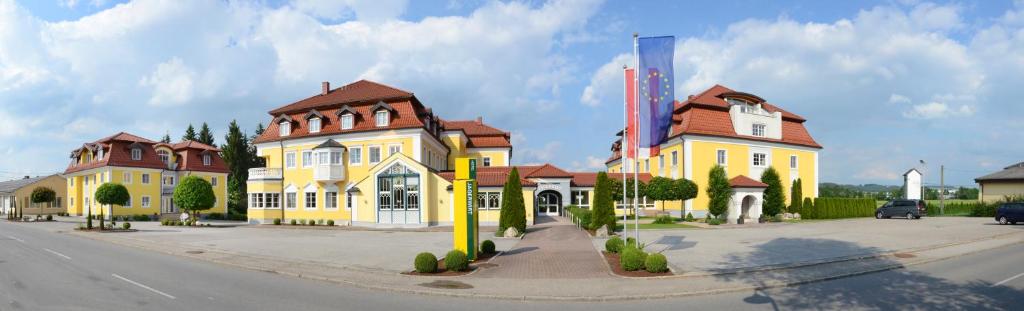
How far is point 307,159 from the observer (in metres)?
42.6

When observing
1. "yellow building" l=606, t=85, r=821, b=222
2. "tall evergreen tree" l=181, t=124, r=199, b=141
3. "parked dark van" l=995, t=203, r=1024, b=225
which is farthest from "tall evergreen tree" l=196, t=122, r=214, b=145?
"parked dark van" l=995, t=203, r=1024, b=225

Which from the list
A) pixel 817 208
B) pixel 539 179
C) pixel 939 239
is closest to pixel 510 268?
pixel 939 239

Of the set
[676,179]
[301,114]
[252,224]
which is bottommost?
[252,224]

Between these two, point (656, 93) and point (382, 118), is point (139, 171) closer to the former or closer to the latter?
point (382, 118)

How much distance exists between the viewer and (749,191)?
40.2 meters

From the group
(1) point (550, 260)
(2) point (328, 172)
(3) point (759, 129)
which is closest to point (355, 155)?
(2) point (328, 172)

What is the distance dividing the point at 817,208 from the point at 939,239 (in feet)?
77.5

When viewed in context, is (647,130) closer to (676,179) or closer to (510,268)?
(510,268)

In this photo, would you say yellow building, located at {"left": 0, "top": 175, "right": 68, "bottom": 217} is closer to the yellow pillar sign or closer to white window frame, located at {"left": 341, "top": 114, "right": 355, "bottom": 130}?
white window frame, located at {"left": 341, "top": 114, "right": 355, "bottom": 130}

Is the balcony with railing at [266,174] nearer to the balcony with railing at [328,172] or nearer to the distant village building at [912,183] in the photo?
the balcony with railing at [328,172]

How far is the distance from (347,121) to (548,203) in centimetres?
2057

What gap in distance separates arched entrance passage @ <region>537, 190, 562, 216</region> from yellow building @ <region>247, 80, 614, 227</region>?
3.44 m

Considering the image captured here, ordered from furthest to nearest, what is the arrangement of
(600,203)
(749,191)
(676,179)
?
(676,179) < (749,191) < (600,203)

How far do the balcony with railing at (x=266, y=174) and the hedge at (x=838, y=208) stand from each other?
147 ft
